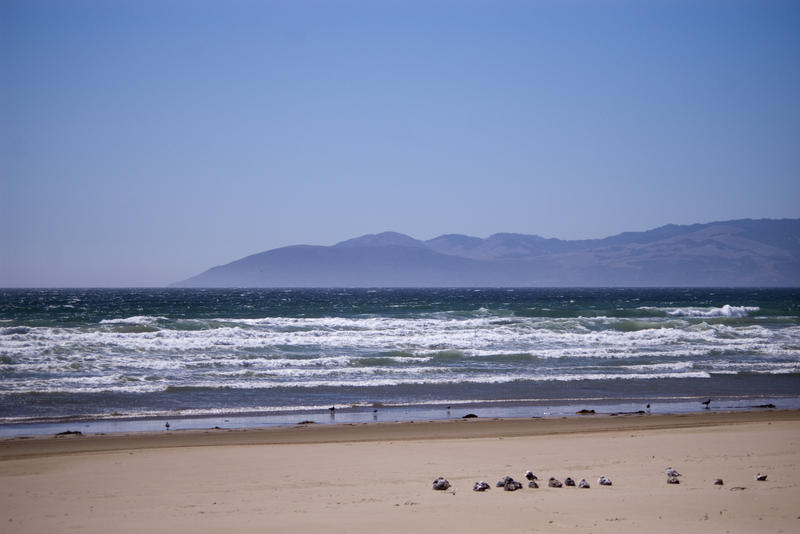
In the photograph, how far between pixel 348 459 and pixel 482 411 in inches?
239

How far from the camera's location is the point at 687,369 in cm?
2369

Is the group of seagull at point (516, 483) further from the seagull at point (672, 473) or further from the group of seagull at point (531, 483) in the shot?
the seagull at point (672, 473)

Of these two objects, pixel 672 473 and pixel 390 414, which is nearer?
pixel 672 473

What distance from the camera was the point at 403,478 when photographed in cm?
926

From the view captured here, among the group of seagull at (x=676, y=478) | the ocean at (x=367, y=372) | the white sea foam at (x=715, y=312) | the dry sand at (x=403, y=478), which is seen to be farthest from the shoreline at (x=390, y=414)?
the white sea foam at (x=715, y=312)

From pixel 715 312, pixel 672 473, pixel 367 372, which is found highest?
pixel 715 312

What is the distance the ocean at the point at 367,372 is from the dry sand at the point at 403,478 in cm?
227

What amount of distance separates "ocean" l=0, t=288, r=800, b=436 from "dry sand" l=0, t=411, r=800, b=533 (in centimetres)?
227

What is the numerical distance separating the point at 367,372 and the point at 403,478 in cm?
1344

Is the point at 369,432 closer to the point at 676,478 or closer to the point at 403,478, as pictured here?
the point at 403,478

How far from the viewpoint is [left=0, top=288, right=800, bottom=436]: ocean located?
1602 centimetres

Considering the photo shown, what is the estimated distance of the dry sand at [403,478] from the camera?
23.8 ft

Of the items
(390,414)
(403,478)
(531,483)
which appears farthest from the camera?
(390,414)

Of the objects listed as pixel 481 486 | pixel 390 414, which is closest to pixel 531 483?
pixel 481 486
